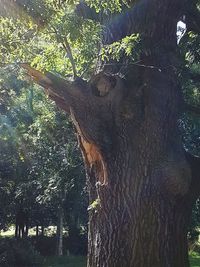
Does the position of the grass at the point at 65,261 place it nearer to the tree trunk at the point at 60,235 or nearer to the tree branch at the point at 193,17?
the tree trunk at the point at 60,235

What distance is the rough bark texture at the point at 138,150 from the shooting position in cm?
704

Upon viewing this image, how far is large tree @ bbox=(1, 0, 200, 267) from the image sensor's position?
7.04 metres

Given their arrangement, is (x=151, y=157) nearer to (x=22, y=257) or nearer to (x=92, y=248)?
(x=92, y=248)

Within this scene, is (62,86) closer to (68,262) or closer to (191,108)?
(191,108)

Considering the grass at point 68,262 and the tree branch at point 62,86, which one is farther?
the grass at point 68,262

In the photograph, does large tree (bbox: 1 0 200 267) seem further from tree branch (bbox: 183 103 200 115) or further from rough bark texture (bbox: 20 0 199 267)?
tree branch (bbox: 183 103 200 115)

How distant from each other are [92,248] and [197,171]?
2.05 metres

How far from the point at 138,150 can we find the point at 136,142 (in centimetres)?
13

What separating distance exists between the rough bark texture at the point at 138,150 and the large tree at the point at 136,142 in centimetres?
1

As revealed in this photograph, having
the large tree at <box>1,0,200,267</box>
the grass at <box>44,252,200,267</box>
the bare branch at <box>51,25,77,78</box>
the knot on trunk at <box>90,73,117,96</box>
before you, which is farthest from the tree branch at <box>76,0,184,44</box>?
the grass at <box>44,252,200,267</box>

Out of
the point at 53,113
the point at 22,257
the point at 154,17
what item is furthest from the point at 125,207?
the point at 22,257

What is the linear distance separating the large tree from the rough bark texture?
0.01 m

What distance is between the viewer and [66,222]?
78.2 feet

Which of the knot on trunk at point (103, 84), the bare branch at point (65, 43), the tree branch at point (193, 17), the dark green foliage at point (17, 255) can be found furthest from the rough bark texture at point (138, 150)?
the dark green foliage at point (17, 255)
